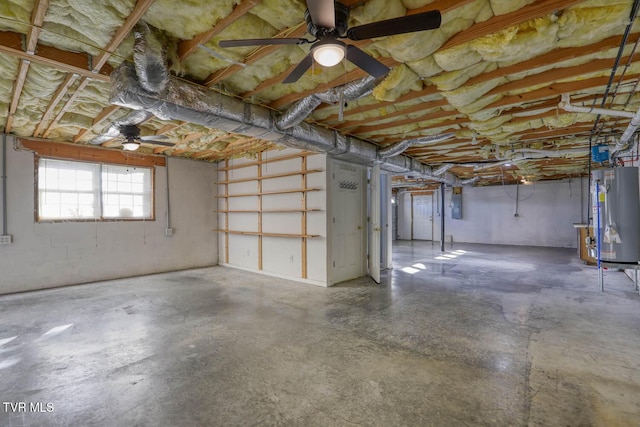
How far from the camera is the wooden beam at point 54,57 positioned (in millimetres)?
2430

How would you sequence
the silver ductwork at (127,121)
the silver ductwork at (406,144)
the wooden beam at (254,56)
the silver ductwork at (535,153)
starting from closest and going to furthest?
the wooden beam at (254,56) → the silver ductwork at (127,121) → the silver ductwork at (406,144) → the silver ductwork at (535,153)

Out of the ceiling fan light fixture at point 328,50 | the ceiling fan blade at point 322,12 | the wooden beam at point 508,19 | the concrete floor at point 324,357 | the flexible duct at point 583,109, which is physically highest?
the wooden beam at point 508,19

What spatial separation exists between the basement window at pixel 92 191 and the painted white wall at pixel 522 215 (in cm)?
1153

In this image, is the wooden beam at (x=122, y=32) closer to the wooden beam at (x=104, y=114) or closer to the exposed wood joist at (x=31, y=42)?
the exposed wood joist at (x=31, y=42)

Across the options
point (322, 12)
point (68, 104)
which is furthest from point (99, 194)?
point (322, 12)

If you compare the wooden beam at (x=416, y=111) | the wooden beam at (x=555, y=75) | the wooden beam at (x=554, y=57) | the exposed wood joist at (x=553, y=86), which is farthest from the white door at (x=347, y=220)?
the wooden beam at (x=554, y=57)

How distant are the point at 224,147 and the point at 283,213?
1.75 meters

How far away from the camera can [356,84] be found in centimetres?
295

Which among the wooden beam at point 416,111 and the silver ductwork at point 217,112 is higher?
the wooden beam at point 416,111

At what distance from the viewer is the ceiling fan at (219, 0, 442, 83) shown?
1646 millimetres

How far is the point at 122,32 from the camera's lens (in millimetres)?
2299

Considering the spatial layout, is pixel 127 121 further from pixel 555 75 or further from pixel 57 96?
pixel 555 75

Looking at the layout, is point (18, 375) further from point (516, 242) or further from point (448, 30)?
point (516, 242)

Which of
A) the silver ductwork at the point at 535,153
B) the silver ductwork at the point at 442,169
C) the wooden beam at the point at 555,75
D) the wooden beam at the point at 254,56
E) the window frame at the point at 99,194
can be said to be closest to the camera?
the wooden beam at the point at 254,56
